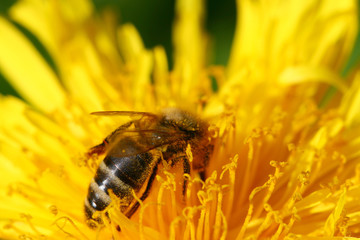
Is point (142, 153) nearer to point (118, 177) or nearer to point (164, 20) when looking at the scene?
point (118, 177)

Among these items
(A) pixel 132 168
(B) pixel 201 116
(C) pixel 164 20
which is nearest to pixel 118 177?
(A) pixel 132 168

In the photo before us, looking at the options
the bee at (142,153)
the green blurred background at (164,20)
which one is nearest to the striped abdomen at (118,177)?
the bee at (142,153)

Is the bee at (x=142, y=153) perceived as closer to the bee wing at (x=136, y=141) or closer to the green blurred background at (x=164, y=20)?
the bee wing at (x=136, y=141)

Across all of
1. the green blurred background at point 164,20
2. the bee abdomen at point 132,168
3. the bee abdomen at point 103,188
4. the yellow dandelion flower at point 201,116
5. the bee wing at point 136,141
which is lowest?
the bee abdomen at point 103,188

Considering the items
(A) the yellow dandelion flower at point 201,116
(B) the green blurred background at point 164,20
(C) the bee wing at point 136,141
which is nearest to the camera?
(C) the bee wing at point 136,141

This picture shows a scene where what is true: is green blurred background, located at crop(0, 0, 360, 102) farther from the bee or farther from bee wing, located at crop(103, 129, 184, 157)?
bee wing, located at crop(103, 129, 184, 157)

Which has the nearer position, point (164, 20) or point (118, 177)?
point (118, 177)
